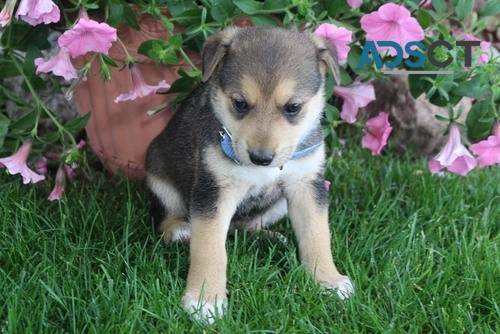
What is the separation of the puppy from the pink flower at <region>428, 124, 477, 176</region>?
76 centimetres

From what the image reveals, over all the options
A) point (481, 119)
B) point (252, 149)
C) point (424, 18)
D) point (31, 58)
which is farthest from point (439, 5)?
point (31, 58)

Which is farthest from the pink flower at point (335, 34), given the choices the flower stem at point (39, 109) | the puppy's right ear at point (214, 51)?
the flower stem at point (39, 109)

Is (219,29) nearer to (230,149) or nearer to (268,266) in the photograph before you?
(230,149)

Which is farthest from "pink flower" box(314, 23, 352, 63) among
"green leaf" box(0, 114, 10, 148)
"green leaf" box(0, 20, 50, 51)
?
"green leaf" box(0, 114, 10, 148)

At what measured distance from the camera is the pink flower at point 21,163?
3836 millimetres

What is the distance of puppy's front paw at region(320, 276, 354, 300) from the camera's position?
3279 mm

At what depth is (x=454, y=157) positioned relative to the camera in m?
3.92

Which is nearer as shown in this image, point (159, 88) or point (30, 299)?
point (30, 299)

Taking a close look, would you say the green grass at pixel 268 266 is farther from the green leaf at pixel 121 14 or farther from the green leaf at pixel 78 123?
the green leaf at pixel 121 14

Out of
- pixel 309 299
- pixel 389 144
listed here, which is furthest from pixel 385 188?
pixel 309 299

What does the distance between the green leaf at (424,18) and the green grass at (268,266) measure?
98cm

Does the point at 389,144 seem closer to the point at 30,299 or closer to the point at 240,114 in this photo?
the point at 240,114

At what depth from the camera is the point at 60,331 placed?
A: 2.98 metres

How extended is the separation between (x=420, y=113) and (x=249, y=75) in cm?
264
